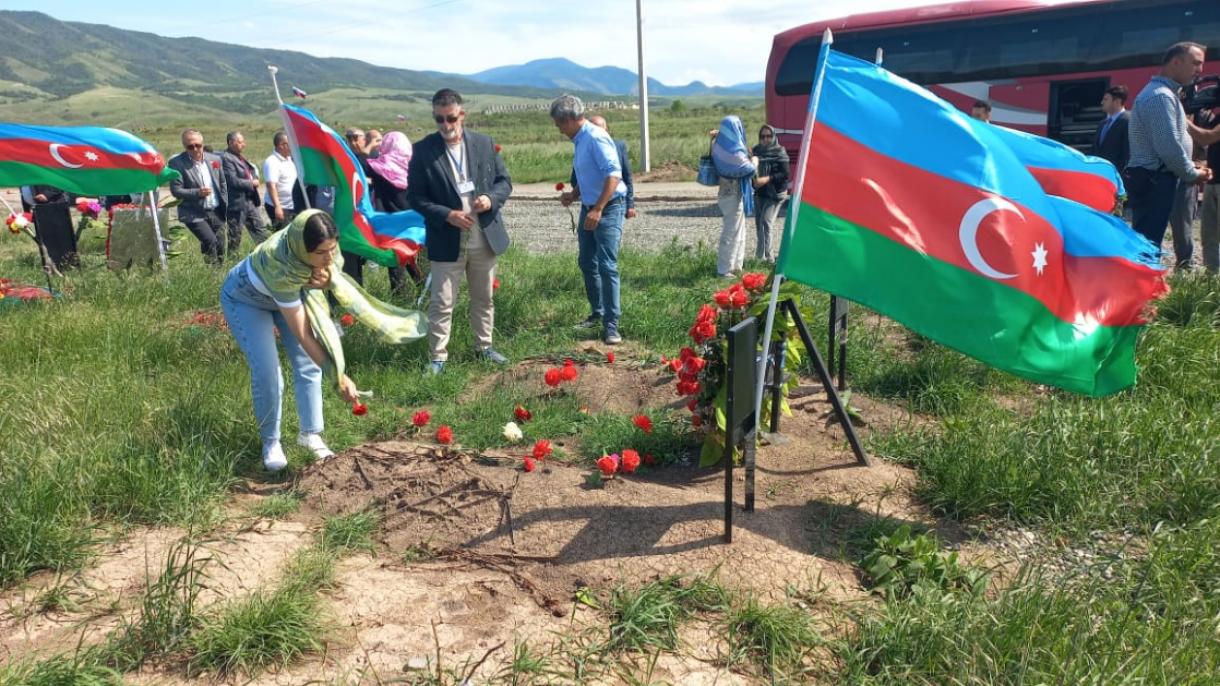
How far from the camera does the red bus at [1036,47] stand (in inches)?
468

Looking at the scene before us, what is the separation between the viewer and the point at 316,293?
4.28m

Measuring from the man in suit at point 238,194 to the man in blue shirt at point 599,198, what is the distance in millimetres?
5535

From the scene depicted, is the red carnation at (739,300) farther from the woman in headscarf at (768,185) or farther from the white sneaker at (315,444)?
the woman in headscarf at (768,185)

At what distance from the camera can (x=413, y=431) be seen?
15.7 ft

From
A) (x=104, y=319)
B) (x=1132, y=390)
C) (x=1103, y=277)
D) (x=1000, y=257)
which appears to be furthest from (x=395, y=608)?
(x=104, y=319)

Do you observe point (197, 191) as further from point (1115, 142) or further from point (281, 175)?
point (1115, 142)

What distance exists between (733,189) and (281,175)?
5.47 meters

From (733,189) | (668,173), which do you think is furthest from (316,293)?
(668,173)

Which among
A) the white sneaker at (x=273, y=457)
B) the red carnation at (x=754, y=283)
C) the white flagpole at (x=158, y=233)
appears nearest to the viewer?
the red carnation at (x=754, y=283)

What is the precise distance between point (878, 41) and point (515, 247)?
8390 millimetres

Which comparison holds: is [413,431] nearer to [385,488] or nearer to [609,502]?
[385,488]

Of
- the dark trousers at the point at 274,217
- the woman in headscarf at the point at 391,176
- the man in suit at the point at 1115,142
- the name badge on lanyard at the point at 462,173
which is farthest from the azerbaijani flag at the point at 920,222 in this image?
the dark trousers at the point at 274,217

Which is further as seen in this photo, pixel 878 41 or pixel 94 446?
pixel 878 41

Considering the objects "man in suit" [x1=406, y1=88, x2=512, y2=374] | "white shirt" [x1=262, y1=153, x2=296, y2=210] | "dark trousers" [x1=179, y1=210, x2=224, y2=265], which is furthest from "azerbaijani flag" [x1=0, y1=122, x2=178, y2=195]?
"man in suit" [x1=406, y1=88, x2=512, y2=374]
